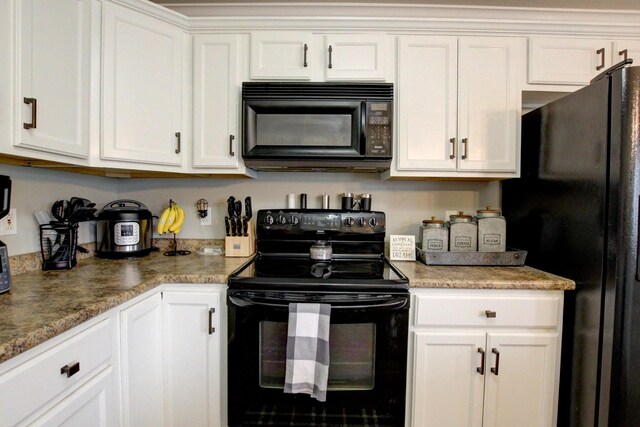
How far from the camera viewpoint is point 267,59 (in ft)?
5.55

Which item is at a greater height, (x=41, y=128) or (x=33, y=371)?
(x=41, y=128)

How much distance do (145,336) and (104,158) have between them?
863 mm

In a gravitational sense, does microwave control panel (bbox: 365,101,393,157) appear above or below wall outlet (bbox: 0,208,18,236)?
above

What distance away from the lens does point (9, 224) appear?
1362 mm

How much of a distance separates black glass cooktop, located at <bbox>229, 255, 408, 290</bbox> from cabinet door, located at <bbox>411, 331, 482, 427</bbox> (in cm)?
31

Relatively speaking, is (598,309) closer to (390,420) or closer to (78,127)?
(390,420)

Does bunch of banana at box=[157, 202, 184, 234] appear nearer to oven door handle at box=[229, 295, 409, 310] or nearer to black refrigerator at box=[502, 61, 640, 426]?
oven door handle at box=[229, 295, 409, 310]

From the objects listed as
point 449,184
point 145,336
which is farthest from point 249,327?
point 449,184

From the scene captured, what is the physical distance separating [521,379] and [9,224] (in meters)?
2.45

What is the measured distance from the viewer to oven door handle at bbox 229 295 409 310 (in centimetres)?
133

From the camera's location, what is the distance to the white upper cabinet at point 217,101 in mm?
1696

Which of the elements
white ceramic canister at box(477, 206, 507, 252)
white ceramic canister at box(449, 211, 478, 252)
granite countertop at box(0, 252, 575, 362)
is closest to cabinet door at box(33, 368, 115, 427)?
granite countertop at box(0, 252, 575, 362)

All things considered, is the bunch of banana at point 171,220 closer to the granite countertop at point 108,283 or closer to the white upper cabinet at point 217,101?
the granite countertop at point 108,283

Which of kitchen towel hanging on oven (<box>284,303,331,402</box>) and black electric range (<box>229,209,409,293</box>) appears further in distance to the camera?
black electric range (<box>229,209,409,293</box>)
